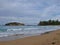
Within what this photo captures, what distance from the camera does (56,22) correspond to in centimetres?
10100

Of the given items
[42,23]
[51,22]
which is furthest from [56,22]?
[42,23]

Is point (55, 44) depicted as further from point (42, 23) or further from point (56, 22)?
point (42, 23)

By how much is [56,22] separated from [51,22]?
352cm

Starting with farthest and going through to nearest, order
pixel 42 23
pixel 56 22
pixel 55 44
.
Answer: pixel 42 23
pixel 56 22
pixel 55 44

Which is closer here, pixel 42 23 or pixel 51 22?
pixel 51 22

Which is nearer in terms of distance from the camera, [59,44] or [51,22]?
[59,44]

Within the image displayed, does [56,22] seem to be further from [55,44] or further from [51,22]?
[55,44]

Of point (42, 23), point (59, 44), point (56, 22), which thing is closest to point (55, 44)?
point (59, 44)

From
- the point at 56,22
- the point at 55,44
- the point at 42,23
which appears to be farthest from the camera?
the point at 42,23

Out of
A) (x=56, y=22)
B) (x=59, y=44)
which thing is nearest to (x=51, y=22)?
(x=56, y=22)

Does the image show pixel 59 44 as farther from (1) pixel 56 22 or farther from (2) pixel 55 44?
(1) pixel 56 22

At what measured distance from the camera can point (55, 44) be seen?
771 cm

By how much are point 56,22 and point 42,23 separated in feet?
40.6

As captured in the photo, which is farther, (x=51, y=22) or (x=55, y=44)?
(x=51, y=22)
